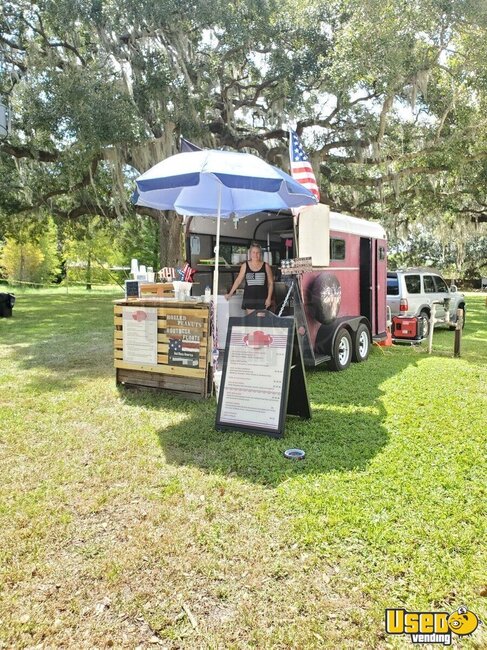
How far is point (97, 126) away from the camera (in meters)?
11.4

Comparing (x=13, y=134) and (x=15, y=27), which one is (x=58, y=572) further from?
(x=15, y=27)

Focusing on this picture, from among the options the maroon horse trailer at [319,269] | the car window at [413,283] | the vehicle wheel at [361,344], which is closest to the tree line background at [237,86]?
the car window at [413,283]

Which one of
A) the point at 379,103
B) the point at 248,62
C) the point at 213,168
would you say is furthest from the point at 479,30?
the point at 213,168

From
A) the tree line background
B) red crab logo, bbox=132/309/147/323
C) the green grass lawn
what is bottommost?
the green grass lawn

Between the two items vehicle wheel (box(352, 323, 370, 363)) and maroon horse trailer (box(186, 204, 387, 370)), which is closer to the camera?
maroon horse trailer (box(186, 204, 387, 370))

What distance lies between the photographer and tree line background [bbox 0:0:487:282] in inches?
453

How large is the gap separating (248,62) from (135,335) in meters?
11.7

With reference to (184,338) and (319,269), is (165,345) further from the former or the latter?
(319,269)

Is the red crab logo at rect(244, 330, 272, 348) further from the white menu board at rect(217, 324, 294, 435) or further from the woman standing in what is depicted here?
the woman standing

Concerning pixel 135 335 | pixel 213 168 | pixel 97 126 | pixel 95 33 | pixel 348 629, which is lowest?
pixel 348 629

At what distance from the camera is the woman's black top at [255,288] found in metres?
6.41

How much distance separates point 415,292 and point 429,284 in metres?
0.71

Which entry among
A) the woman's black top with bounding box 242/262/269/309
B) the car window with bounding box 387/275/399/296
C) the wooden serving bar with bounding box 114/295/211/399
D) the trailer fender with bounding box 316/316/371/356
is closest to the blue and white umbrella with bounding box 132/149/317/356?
the woman's black top with bounding box 242/262/269/309

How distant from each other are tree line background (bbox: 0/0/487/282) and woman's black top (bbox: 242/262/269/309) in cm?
713
